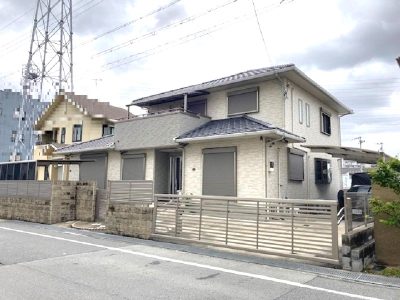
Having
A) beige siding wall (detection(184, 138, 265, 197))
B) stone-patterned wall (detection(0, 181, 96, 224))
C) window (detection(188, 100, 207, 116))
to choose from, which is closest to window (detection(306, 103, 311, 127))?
beige siding wall (detection(184, 138, 265, 197))

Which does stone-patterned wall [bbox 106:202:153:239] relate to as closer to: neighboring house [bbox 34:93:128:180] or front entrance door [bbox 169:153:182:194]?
front entrance door [bbox 169:153:182:194]

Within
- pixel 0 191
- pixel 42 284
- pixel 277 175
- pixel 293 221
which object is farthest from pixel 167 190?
pixel 42 284

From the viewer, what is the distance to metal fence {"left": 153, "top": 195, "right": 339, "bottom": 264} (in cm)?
678

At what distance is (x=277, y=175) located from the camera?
1291cm

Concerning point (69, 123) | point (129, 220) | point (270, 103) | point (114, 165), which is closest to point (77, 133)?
point (69, 123)

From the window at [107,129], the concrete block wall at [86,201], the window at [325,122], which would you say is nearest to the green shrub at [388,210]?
the concrete block wall at [86,201]

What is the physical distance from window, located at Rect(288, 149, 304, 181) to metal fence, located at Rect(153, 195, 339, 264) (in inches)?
223

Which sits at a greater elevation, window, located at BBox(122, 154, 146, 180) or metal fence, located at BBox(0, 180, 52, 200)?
window, located at BBox(122, 154, 146, 180)

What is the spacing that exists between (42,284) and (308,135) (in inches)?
518

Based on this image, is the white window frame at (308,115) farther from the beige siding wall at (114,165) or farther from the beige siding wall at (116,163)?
the beige siding wall at (114,165)

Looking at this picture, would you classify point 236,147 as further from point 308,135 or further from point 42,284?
point 42,284

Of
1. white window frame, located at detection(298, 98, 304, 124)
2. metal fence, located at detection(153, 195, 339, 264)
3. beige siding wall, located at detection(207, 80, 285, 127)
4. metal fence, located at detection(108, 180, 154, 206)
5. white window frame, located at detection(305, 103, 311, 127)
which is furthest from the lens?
white window frame, located at detection(305, 103, 311, 127)

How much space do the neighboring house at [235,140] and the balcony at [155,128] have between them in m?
0.04

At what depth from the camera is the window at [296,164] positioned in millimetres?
13758
